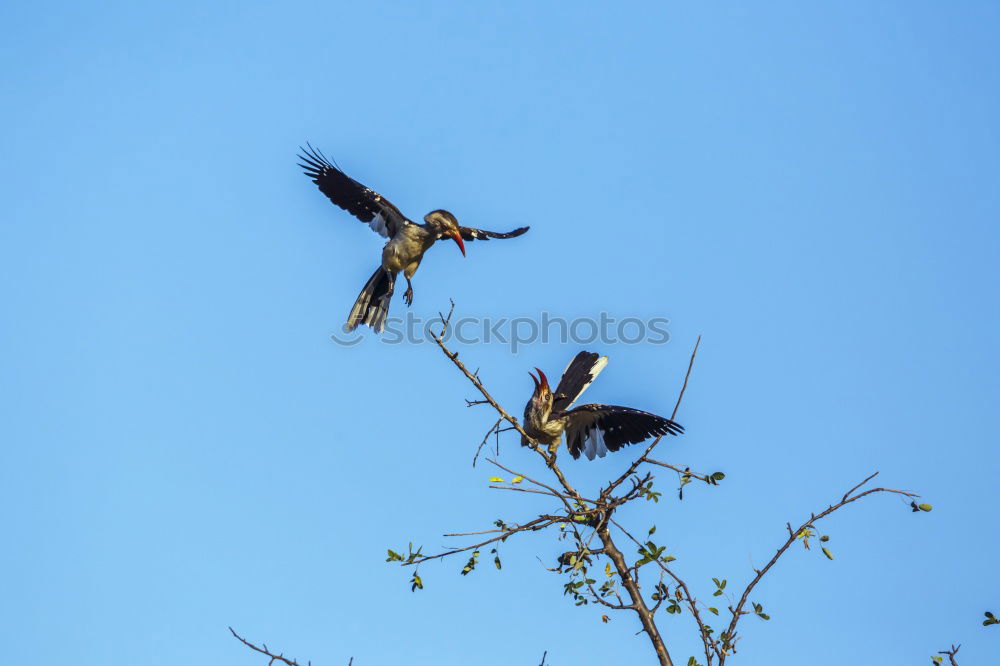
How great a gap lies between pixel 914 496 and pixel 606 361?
3493 mm

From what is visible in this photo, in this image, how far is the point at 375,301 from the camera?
8.90 m

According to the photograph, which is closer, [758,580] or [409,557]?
[758,580]

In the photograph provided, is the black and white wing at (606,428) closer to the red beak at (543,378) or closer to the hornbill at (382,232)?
the red beak at (543,378)

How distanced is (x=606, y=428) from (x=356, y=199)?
12.2 ft

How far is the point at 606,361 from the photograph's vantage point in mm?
7406

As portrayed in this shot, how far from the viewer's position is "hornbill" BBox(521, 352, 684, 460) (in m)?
6.71

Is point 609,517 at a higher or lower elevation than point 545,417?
lower

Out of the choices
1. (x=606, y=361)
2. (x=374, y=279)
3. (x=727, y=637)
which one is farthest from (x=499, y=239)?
(x=727, y=637)

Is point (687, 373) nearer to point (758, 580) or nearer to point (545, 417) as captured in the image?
point (758, 580)

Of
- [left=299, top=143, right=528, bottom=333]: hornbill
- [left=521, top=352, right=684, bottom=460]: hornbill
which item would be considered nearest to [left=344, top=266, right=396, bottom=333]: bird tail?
[left=299, top=143, right=528, bottom=333]: hornbill

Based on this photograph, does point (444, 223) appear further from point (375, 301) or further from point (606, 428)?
point (606, 428)

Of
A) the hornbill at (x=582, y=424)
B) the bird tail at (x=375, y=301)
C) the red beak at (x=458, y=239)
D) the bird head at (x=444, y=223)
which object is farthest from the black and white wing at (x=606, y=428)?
the bird tail at (x=375, y=301)

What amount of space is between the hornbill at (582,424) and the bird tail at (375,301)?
94.9 inches

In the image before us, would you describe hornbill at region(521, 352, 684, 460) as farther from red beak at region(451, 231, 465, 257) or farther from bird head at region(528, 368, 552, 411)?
red beak at region(451, 231, 465, 257)
